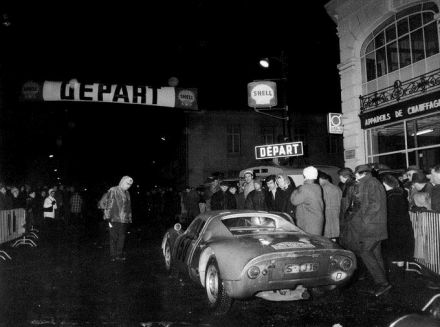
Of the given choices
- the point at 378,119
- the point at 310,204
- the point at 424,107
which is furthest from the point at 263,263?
the point at 378,119

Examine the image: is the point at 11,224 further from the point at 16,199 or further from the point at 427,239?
the point at 427,239

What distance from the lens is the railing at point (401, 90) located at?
12.2m

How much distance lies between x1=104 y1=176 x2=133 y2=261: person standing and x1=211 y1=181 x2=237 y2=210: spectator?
2.75 meters

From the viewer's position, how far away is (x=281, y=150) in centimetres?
1366

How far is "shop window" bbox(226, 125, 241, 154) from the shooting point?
33031 mm

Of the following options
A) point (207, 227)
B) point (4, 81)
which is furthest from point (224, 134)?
point (207, 227)

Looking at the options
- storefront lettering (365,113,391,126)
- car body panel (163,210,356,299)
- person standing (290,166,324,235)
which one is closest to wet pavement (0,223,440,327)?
car body panel (163,210,356,299)

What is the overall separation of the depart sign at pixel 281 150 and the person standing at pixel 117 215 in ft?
16.8

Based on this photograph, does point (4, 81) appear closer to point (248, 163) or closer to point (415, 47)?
point (248, 163)

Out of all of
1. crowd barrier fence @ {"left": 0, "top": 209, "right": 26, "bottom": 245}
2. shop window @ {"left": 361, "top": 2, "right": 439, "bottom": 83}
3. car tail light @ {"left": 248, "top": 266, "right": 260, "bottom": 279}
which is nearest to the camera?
car tail light @ {"left": 248, "top": 266, "right": 260, "bottom": 279}

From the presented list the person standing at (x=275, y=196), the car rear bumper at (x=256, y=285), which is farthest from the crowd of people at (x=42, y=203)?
the car rear bumper at (x=256, y=285)

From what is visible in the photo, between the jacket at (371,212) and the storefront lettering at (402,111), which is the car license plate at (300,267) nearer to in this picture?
the jacket at (371,212)

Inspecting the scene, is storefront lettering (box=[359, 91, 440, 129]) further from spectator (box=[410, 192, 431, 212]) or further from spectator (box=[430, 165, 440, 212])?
spectator (box=[430, 165, 440, 212])

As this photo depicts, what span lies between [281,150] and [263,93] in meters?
4.98
